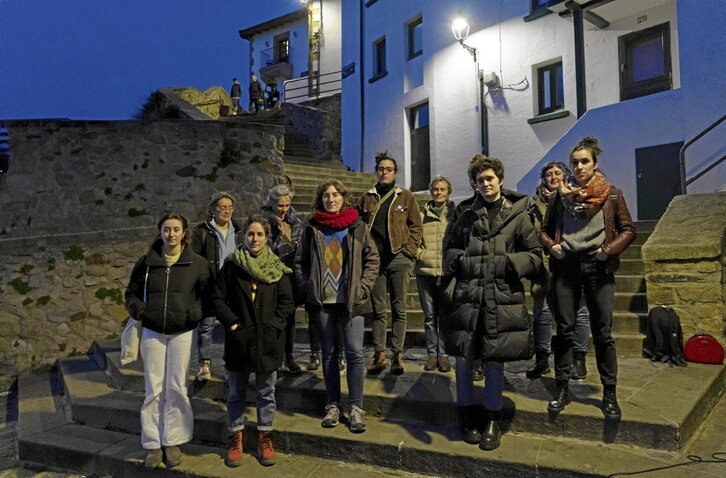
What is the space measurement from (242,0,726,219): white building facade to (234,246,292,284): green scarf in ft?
21.8

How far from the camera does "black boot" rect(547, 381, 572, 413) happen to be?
125 inches

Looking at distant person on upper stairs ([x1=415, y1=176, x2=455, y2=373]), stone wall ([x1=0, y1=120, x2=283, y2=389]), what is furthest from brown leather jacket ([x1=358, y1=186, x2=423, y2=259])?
stone wall ([x1=0, y1=120, x2=283, y2=389])

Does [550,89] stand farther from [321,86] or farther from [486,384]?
[321,86]

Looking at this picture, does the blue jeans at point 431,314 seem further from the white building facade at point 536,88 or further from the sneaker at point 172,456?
the white building facade at point 536,88

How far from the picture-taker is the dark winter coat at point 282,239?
4.01m

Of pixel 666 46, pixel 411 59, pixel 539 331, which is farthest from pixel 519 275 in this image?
pixel 411 59

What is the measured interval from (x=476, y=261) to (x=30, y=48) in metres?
213

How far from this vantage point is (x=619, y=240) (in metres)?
3.07

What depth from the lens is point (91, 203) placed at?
7238 millimetres

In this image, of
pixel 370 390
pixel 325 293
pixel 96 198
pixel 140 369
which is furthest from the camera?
pixel 96 198

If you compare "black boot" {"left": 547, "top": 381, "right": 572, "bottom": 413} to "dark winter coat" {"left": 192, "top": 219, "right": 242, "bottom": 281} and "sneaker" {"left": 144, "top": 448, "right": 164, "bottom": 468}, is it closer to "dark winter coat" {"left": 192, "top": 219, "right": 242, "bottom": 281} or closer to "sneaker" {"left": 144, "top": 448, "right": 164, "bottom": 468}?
"sneaker" {"left": 144, "top": 448, "right": 164, "bottom": 468}

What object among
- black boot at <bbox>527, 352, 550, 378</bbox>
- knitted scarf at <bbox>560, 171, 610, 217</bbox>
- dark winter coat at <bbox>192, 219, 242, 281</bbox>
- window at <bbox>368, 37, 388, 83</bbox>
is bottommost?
black boot at <bbox>527, 352, 550, 378</bbox>

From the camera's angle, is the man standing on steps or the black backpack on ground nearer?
the man standing on steps

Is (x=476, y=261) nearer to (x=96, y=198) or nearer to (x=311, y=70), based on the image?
(x=96, y=198)
